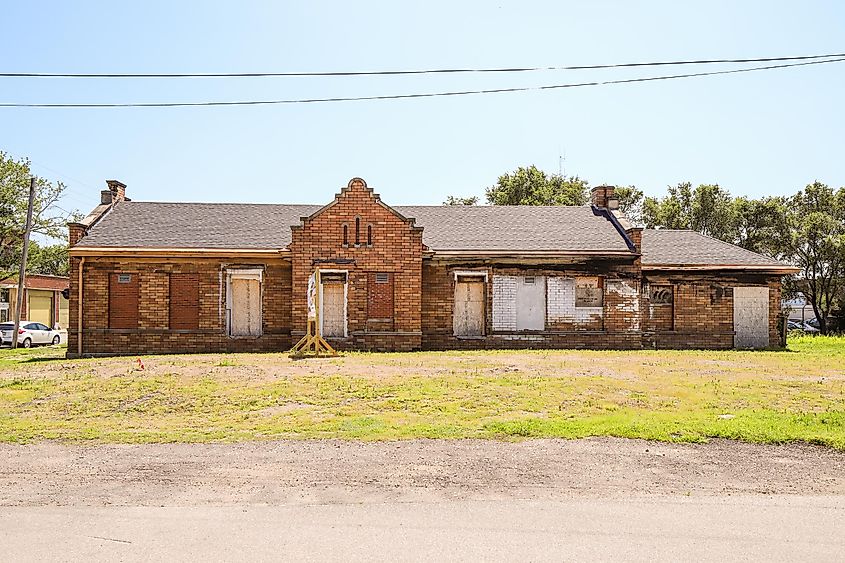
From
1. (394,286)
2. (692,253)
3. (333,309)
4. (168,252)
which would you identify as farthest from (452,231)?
(168,252)

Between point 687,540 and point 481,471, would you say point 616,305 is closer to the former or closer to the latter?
point 481,471

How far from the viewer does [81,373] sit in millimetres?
16391

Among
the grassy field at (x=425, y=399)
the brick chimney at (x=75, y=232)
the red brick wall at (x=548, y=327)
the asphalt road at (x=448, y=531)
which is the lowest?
the asphalt road at (x=448, y=531)

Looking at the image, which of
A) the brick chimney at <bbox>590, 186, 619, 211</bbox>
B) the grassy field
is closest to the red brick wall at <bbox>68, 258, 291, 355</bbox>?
the grassy field

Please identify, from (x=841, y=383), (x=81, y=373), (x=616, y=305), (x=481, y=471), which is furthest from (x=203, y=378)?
(x=616, y=305)

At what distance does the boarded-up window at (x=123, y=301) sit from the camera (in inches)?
910

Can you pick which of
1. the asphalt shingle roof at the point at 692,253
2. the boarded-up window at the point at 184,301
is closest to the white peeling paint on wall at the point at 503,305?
the asphalt shingle roof at the point at 692,253

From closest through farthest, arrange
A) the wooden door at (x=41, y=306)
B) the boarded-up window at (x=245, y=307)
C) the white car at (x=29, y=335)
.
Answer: the boarded-up window at (x=245, y=307), the white car at (x=29, y=335), the wooden door at (x=41, y=306)

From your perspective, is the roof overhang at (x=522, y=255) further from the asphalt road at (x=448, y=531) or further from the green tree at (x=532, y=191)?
the green tree at (x=532, y=191)

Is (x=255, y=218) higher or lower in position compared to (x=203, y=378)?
higher

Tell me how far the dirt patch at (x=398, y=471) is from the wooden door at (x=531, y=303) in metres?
14.8

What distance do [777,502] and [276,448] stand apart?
17.3 ft

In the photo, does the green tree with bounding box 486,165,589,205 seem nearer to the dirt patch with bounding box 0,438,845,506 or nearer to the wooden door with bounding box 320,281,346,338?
the wooden door with bounding box 320,281,346,338

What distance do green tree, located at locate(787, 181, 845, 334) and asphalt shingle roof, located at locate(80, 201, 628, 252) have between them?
21.4 meters
